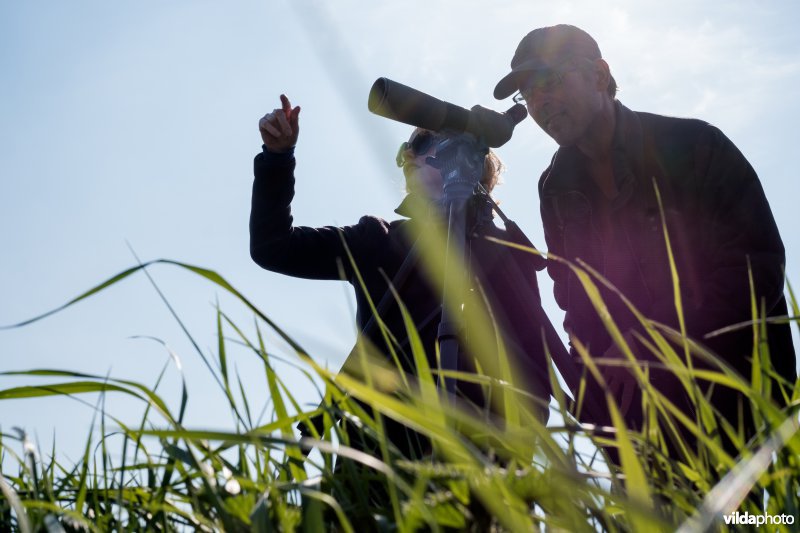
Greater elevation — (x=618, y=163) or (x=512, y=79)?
(x=512, y=79)

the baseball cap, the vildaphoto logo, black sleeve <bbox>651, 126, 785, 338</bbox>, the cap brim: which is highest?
the baseball cap

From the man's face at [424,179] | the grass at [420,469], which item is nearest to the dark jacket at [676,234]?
the man's face at [424,179]

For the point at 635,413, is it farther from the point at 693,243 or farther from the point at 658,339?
the point at 658,339

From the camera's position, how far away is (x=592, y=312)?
7.87 feet

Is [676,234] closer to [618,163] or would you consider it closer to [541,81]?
[618,163]

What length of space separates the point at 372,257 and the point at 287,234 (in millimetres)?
323

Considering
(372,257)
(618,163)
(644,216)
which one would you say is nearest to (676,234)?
(644,216)

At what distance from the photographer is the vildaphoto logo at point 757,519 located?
660 millimetres

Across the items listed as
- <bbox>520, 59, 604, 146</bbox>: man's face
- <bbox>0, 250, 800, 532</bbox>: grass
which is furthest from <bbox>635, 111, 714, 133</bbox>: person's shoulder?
<bbox>0, 250, 800, 532</bbox>: grass

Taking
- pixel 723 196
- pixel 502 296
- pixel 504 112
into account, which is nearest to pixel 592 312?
pixel 502 296

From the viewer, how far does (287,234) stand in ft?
10.2

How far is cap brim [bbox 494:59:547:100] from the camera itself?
2.58 metres

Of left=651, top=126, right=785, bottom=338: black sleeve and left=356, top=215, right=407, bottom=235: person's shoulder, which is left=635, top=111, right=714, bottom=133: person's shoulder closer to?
left=651, top=126, right=785, bottom=338: black sleeve

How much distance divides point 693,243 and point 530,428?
167 cm
